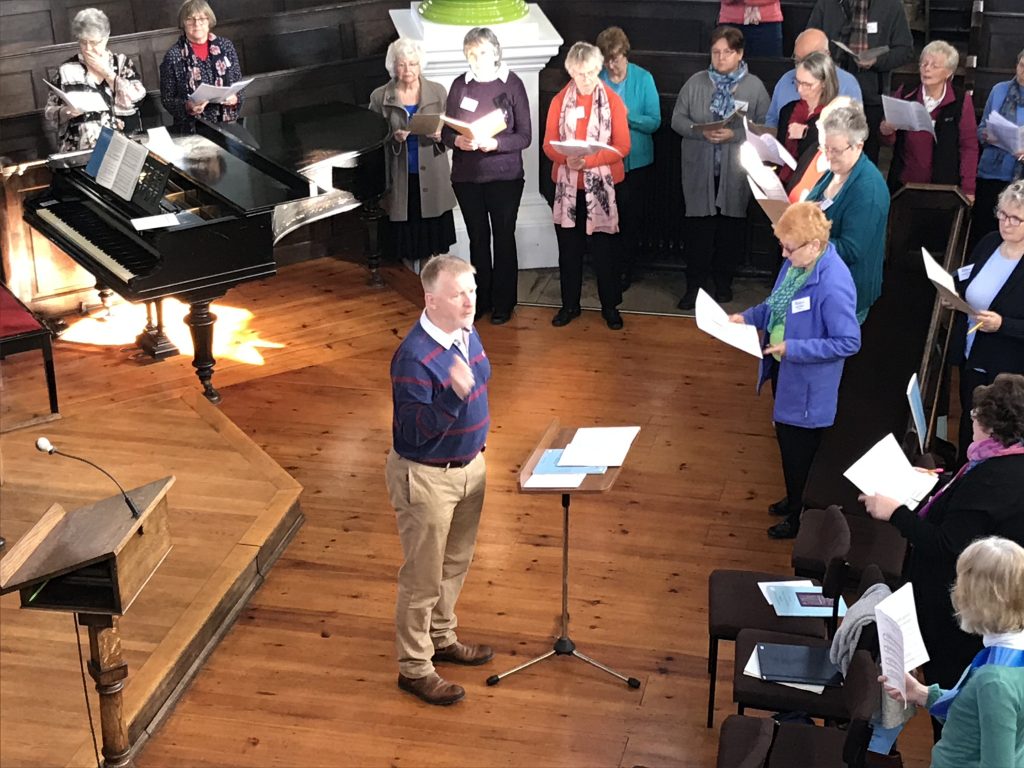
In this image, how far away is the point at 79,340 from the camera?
25.1 feet

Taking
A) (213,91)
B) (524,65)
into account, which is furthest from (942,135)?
(213,91)

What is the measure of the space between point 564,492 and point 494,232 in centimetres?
327

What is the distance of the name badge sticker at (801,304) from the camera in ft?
17.0

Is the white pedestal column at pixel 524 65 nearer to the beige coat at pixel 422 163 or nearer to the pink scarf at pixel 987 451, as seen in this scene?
the beige coat at pixel 422 163

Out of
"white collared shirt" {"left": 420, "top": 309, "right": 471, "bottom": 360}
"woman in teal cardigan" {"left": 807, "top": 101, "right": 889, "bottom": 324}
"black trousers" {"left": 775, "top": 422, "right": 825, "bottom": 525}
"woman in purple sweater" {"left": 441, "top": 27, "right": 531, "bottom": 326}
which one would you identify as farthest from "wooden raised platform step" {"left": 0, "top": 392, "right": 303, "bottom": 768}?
"woman in teal cardigan" {"left": 807, "top": 101, "right": 889, "bottom": 324}

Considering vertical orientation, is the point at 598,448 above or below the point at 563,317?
above

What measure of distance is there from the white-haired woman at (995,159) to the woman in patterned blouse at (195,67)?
4019mm

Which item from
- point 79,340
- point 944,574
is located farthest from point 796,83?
point 79,340

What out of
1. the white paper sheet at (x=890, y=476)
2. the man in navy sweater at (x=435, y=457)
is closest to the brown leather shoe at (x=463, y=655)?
the man in navy sweater at (x=435, y=457)

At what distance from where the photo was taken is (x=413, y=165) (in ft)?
25.0

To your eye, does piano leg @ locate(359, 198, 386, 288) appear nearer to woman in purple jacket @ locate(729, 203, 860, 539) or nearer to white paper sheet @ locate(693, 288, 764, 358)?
woman in purple jacket @ locate(729, 203, 860, 539)

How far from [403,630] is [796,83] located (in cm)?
364

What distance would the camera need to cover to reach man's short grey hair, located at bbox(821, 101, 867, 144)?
547 centimetres

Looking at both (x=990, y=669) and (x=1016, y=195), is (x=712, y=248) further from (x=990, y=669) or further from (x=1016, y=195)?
(x=990, y=669)
